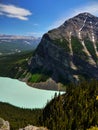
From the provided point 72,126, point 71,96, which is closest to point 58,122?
point 72,126

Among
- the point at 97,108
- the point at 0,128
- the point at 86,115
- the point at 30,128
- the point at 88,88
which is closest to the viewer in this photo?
the point at 30,128

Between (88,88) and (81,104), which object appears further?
(88,88)

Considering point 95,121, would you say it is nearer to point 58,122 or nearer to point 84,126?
point 84,126

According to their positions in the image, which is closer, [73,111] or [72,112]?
[72,112]

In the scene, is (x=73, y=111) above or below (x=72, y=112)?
below

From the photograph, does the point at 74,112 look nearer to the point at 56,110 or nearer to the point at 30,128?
the point at 56,110

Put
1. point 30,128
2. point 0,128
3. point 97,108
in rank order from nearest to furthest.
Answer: point 30,128 < point 0,128 < point 97,108

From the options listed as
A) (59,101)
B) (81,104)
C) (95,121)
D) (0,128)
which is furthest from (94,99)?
(0,128)

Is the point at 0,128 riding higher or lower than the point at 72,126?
higher

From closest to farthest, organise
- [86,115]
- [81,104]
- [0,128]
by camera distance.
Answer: [0,128], [86,115], [81,104]
